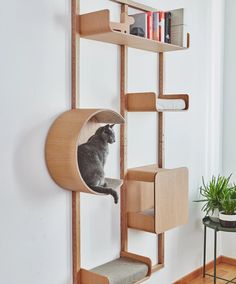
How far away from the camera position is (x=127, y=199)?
103 inches

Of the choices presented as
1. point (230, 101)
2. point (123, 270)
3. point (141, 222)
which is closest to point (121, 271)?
point (123, 270)

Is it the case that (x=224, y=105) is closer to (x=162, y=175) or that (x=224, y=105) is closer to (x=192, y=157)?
(x=192, y=157)

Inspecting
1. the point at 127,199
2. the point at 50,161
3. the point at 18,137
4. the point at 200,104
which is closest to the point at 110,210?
the point at 127,199

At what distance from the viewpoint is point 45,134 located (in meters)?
2.10

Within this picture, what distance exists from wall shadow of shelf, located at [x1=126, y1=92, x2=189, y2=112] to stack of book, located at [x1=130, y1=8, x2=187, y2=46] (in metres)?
0.34

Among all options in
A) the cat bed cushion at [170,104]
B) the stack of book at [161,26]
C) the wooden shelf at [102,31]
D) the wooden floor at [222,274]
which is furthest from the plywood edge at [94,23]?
the wooden floor at [222,274]

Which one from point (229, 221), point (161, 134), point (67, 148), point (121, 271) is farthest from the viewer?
point (229, 221)

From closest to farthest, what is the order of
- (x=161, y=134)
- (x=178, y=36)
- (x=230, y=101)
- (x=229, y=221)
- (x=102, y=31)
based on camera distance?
(x=102, y=31) < (x=178, y=36) < (x=161, y=134) < (x=229, y=221) < (x=230, y=101)

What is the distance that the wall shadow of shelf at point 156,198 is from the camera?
255 cm

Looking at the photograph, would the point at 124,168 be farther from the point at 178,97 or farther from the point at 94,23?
the point at 94,23

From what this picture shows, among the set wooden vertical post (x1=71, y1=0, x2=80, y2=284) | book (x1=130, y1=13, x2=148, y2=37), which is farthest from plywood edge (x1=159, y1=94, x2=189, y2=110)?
wooden vertical post (x1=71, y1=0, x2=80, y2=284)

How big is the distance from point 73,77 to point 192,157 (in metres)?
1.35

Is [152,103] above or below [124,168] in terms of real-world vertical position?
above

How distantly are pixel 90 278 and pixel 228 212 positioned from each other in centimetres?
126
